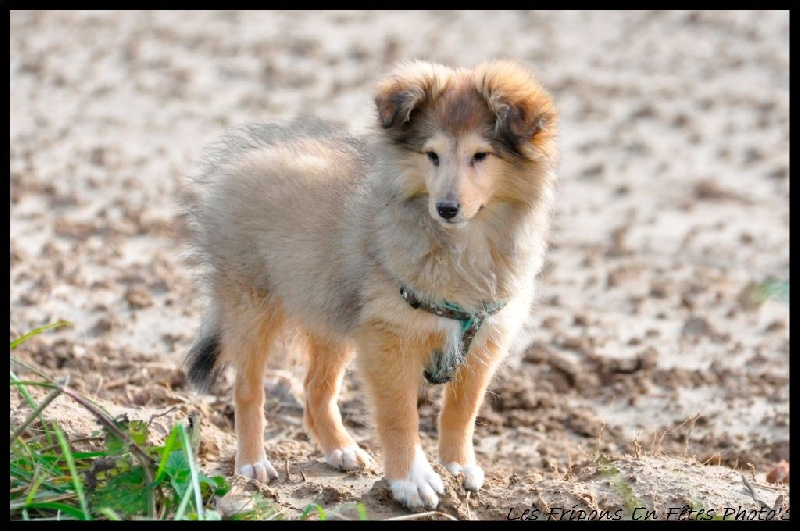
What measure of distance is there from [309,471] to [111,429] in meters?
1.66

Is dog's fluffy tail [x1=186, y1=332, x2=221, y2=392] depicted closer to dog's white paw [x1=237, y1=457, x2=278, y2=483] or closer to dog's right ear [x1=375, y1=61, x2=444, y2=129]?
dog's white paw [x1=237, y1=457, x2=278, y2=483]

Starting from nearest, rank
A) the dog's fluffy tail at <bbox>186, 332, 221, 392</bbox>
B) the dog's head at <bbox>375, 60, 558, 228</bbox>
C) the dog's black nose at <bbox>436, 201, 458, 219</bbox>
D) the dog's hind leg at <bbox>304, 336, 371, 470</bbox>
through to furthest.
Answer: the dog's black nose at <bbox>436, 201, 458, 219</bbox> < the dog's head at <bbox>375, 60, 558, 228</bbox> < the dog's hind leg at <bbox>304, 336, 371, 470</bbox> < the dog's fluffy tail at <bbox>186, 332, 221, 392</bbox>

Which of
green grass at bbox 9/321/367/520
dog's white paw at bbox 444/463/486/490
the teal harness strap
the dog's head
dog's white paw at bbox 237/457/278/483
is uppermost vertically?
the dog's head

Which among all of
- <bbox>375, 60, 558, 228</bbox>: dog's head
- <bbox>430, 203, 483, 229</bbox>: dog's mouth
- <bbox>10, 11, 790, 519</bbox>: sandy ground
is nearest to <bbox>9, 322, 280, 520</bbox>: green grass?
<bbox>10, 11, 790, 519</bbox>: sandy ground

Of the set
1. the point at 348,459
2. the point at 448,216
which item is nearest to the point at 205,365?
the point at 348,459

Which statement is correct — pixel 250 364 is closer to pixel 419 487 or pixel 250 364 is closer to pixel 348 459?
pixel 348 459

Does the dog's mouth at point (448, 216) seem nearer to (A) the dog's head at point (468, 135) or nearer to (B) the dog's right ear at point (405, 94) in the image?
(A) the dog's head at point (468, 135)

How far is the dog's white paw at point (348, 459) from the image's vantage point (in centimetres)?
625

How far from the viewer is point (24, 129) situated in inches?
488

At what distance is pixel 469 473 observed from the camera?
19.2 feet

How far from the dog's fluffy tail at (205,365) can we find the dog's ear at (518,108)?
86.1 inches

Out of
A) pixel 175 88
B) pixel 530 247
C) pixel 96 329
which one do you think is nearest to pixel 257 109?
pixel 175 88

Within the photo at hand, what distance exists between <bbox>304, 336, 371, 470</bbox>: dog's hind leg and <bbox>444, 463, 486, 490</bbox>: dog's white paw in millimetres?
591

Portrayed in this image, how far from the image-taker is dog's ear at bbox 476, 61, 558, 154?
5.26m
